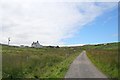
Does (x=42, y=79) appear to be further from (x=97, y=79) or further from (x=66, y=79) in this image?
(x=97, y=79)

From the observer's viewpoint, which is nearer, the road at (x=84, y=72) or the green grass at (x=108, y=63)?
the road at (x=84, y=72)

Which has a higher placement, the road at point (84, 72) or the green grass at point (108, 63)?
the green grass at point (108, 63)

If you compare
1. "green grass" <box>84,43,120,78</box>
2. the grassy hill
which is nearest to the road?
the grassy hill

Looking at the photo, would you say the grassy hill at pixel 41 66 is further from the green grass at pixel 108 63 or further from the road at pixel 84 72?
the road at pixel 84 72

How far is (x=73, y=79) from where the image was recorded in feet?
58.2

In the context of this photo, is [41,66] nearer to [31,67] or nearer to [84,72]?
[31,67]

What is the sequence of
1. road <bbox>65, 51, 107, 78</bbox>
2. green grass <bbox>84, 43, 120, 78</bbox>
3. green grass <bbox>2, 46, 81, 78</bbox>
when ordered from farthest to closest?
green grass <bbox>84, 43, 120, 78</bbox> → green grass <bbox>2, 46, 81, 78</bbox> → road <bbox>65, 51, 107, 78</bbox>

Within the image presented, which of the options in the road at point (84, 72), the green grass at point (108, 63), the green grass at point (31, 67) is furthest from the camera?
the green grass at point (108, 63)

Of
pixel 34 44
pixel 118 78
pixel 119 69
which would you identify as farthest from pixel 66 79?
pixel 34 44

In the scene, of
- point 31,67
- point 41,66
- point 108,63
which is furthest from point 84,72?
point 41,66

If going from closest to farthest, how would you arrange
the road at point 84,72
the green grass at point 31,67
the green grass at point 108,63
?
the road at point 84,72, the green grass at point 31,67, the green grass at point 108,63

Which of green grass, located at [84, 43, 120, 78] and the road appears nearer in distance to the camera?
the road

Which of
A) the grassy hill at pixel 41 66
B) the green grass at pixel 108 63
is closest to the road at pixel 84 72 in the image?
the grassy hill at pixel 41 66

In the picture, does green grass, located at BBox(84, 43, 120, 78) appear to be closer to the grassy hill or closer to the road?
the grassy hill
